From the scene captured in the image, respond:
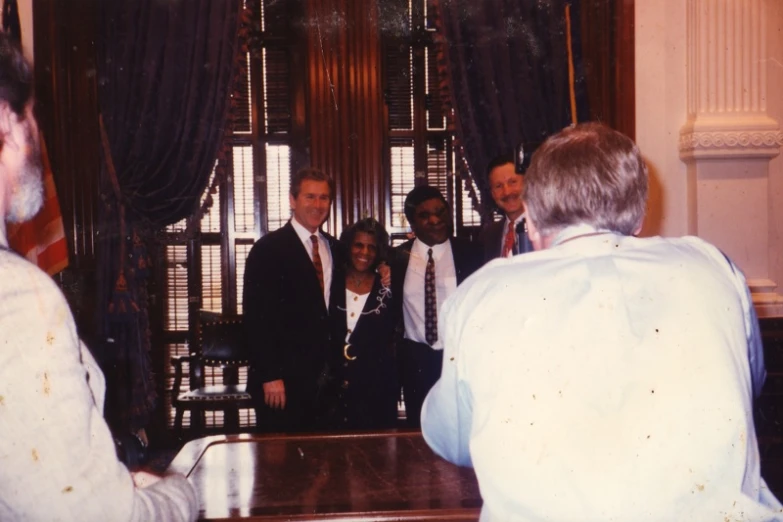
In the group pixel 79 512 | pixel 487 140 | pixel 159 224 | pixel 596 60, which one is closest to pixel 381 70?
pixel 487 140

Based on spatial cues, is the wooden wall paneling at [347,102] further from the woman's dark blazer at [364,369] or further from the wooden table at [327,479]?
the wooden table at [327,479]

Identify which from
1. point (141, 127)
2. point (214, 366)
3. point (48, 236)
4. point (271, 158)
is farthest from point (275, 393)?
point (141, 127)

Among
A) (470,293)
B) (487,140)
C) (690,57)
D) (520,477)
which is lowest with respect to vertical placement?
(520,477)

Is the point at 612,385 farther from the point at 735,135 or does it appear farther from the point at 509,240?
the point at 735,135

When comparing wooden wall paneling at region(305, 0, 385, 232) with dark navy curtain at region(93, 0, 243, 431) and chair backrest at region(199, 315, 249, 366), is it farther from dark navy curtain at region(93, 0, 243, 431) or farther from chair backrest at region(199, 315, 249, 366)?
chair backrest at region(199, 315, 249, 366)

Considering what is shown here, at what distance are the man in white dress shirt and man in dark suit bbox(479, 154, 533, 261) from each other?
2211 mm

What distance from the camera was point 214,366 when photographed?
4410 millimetres

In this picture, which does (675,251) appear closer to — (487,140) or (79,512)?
(79,512)

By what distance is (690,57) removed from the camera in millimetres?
4027

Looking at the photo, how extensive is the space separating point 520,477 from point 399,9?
4.02 metres

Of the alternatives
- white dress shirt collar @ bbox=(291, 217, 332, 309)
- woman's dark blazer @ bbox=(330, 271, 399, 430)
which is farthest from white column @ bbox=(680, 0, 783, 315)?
white dress shirt collar @ bbox=(291, 217, 332, 309)

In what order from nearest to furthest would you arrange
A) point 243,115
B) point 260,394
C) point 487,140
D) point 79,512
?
point 79,512
point 260,394
point 487,140
point 243,115

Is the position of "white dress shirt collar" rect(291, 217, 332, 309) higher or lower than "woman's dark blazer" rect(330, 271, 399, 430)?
higher

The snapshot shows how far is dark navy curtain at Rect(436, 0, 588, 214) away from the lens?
4273 mm
